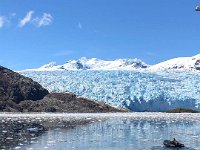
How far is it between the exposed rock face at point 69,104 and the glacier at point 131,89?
2133 mm

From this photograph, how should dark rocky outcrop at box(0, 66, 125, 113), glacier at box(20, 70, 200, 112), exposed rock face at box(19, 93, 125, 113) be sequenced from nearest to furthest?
dark rocky outcrop at box(0, 66, 125, 113), glacier at box(20, 70, 200, 112), exposed rock face at box(19, 93, 125, 113)

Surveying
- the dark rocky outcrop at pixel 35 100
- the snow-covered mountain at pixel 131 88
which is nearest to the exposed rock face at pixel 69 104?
the dark rocky outcrop at pixel 35 100

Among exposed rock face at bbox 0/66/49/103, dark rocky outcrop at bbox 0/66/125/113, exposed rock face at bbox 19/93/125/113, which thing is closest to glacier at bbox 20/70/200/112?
exposed rock face at bbox 19/93/125/113

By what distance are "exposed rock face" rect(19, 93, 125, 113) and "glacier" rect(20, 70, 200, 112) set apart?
2133mm

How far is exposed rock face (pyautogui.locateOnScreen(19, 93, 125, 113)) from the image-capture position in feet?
425

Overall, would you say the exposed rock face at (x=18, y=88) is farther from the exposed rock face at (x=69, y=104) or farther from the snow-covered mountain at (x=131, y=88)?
the snow-covered mountain at (x=131, y=88)

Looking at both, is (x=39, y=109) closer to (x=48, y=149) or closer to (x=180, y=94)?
(x=180, y=94)

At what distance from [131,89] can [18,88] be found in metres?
35.3

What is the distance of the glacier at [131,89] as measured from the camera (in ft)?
420

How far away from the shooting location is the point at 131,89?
422 ft

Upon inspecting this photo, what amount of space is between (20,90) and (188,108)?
51878 millimetres

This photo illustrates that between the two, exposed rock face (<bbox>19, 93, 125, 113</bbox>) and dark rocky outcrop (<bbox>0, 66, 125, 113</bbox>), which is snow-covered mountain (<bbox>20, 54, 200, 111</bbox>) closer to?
exposed rock face (<bbox>19, 93, 125, 113</bbox>)

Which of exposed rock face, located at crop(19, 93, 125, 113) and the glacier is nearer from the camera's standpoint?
the glacier

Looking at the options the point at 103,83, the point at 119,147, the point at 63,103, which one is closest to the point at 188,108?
the point at 103,83
